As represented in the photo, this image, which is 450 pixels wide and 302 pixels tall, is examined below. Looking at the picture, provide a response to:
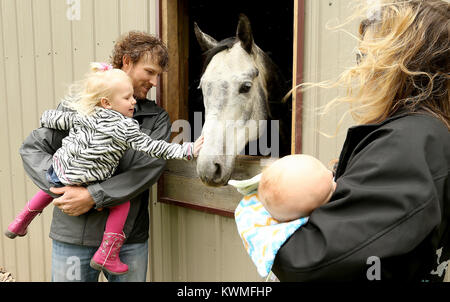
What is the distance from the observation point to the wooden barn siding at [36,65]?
9.04 feet

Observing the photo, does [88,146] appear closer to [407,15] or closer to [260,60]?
[260,60]

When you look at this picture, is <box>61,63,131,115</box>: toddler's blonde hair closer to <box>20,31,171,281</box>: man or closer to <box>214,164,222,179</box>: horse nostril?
<box>20,31,171,281</box>: man

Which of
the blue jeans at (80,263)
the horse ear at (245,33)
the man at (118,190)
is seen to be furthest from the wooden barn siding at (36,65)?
the blue jeans at (80,263)

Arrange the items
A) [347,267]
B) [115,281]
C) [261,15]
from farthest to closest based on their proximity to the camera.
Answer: [261,15] → [115,281] → [347,267]

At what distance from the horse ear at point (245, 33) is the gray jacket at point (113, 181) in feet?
2.02

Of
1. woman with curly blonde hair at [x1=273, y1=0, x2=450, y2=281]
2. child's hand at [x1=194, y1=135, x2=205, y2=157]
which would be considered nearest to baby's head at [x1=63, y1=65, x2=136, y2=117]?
child's hand at [x1=194, y1=135, x2=205, y2=157]

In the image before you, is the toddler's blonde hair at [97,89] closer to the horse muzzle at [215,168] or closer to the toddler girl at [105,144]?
the toddler girl at [105,144]

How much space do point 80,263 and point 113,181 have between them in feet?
1.61

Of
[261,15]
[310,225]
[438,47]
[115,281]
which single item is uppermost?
[261,15]

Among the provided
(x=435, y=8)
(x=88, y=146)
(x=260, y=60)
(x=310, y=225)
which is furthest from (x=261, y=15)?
(x=310, y=225)

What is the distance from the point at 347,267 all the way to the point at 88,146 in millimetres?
1465

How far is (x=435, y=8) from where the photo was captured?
3.12 feet

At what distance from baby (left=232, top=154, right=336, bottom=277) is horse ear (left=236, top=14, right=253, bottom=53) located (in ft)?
4.01

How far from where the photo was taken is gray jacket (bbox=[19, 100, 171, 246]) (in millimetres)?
2000
